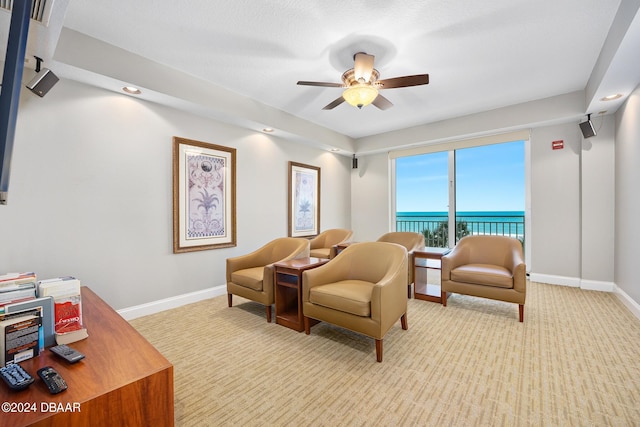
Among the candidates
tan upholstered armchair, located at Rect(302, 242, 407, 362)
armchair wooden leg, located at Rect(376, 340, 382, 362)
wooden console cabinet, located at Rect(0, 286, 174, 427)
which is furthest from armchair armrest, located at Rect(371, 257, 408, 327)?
wooden console cabinet, located at Rect(0, 286, 174, 427)

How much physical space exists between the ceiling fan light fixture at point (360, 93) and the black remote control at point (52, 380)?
2.78 meters

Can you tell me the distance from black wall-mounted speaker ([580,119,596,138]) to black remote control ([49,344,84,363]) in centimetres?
560

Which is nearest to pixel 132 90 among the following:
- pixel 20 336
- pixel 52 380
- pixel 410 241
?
pixel 20 336

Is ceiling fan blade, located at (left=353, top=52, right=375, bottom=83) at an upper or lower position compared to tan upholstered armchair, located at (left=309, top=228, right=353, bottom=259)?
upper

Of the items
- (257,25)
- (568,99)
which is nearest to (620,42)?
(568,99)

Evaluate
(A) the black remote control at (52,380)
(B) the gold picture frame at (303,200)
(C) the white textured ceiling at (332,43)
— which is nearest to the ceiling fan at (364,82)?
A: (C) the white textured ceiling at (332,43)

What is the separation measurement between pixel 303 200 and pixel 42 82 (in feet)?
11.8

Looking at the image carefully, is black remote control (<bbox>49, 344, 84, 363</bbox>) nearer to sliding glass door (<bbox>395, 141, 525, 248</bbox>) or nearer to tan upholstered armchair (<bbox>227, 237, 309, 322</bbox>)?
tan upholstered armchair (<bbox>227, 237, 309, 322</bbox>)

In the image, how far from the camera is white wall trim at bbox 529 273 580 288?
13.1 ft

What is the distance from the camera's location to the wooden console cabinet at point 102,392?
0.88 meters

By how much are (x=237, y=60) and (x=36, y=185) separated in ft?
7.35

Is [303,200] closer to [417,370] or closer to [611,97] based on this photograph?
[417,370]

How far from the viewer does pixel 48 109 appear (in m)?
2.50

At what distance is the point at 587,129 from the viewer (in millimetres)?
3670
